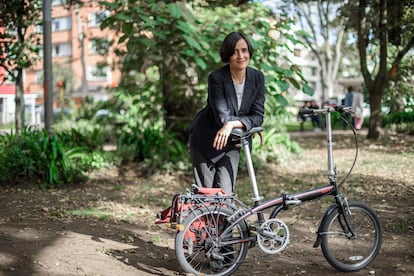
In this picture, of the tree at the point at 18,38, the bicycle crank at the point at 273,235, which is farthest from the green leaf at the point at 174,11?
the bicycle crank at the point at 273,235

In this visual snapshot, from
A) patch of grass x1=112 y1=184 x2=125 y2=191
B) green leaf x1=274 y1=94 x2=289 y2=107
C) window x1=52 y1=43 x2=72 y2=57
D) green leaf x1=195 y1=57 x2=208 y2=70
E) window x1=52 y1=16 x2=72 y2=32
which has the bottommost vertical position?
patch of grass x1=112 y1=184 x2=125 y2=191

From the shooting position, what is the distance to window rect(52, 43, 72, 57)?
190 ft

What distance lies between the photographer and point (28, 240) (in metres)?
5.02

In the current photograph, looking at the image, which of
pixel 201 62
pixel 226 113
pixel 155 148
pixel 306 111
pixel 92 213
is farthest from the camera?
pixel 155 148

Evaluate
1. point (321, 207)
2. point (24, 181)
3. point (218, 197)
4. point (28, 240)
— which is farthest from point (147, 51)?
point (218, 197)

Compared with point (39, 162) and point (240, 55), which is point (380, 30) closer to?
point (39, 162)

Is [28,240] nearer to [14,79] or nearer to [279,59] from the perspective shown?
[279,59]

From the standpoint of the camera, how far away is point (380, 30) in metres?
13.2

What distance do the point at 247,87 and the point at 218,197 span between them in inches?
36.2

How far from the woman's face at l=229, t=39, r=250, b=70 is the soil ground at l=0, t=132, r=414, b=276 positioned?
173 cm

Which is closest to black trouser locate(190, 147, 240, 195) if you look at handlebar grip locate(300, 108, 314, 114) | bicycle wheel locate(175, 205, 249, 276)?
bicycle wheel locate(175, 205, 249, 276)

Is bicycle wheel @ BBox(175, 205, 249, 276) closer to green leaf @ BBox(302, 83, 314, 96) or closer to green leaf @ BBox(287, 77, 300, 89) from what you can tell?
green leaf @ BBox(287, 77, 300, 89)

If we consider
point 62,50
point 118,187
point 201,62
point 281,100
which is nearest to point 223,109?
point 201,62

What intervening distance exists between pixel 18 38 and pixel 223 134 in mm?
8576
